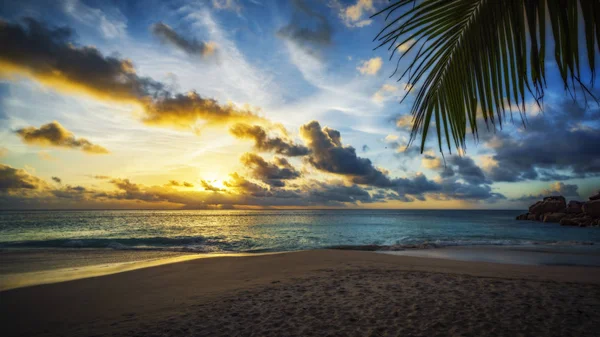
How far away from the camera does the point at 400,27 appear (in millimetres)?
1547

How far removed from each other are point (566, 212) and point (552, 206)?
12.1ft

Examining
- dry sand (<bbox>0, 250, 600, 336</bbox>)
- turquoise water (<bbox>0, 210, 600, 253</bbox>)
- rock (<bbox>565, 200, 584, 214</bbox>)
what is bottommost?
turquoise water (<bbox>0, 210, 600, 253</bbox>)

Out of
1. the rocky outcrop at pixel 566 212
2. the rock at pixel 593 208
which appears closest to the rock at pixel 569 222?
the rocky outcrop at pixel 566 212

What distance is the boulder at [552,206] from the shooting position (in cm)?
5160

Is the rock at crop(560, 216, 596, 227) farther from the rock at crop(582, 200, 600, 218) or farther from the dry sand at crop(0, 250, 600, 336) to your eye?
the dry sand at crop(0, 250, 600, 336)

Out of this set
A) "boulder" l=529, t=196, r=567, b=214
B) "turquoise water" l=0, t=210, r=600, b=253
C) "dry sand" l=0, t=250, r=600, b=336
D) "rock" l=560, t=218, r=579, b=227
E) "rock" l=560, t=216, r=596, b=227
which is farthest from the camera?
"boulder" l=529, t=196, r=567, b=214

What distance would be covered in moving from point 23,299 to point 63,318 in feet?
8.44

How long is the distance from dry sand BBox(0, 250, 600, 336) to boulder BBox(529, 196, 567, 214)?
56.6 metres

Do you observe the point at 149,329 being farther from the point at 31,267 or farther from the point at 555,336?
the point at 31,267

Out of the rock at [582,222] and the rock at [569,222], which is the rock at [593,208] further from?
the rock at [569,222]

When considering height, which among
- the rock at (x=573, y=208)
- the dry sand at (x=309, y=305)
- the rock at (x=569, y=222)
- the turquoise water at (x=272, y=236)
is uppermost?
the rock at (x=573, y=208)

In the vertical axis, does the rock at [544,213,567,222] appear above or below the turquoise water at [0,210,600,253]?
above

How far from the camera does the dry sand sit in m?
4.68

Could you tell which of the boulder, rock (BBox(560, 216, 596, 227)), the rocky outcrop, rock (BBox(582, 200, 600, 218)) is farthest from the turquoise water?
the boulder
